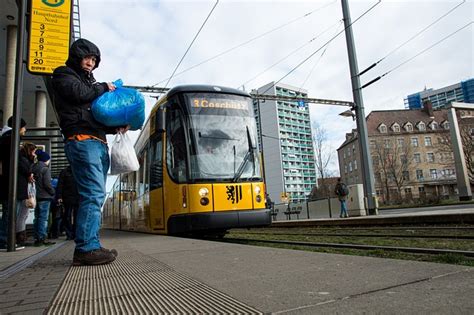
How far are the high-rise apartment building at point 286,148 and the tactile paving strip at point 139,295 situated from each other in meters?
94.0

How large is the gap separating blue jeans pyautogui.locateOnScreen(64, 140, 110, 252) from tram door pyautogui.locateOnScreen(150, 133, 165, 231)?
15.1 ft

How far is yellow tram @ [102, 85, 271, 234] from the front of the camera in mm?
7180

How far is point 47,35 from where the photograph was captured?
593 cm

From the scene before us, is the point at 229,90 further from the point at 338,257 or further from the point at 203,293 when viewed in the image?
the point at 203,293

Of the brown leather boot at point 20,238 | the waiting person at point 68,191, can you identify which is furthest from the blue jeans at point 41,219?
the waiting person at point 68,191

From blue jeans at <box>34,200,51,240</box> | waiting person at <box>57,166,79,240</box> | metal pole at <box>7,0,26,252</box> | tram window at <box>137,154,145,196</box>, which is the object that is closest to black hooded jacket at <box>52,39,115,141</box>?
metal pole at <box>7,0,26,252</box>

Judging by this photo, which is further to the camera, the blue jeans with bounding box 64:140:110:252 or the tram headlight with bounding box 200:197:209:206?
the tram headlight with bounding box 200:197:209:206

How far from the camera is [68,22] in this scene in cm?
623

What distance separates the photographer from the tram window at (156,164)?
8094mm

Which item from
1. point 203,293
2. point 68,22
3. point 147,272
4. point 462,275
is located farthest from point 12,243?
point 462,275

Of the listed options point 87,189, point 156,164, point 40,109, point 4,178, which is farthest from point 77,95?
point 40,109

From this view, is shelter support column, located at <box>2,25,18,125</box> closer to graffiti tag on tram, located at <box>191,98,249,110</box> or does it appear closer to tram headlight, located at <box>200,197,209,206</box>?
graffiti tag on tram, located at <box>191,98,249,110</box>

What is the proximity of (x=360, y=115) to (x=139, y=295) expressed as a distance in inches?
648

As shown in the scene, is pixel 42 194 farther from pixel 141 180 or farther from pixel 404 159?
pixel 404 159
